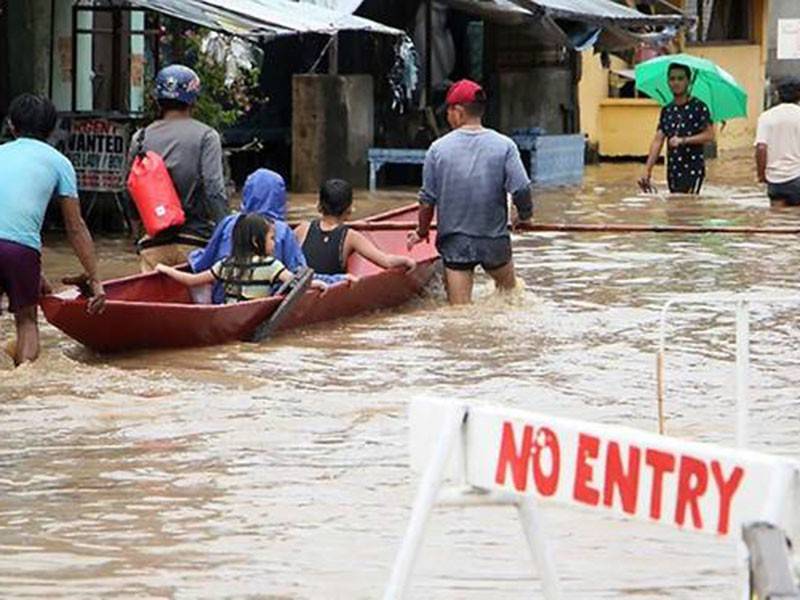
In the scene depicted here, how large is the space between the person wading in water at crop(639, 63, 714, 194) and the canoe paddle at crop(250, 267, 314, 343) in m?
9.75

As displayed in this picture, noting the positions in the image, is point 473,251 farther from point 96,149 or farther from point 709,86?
point 709,86

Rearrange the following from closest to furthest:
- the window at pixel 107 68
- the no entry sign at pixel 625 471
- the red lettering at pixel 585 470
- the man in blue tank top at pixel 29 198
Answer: the no entry sign at pixel 625 471
the red lettering at pixel 585 470
the man in blue tank top at pixel 29 198
the window at pixel 107 68

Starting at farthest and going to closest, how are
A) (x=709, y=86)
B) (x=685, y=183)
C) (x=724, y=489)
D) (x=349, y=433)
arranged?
(x=709, y=86), (x=685, y=183), (x=349, y=433), (x=724, y=489)

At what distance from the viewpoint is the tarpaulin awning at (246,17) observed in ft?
51.5

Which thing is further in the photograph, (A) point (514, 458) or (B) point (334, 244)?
(B) point (334, 244)

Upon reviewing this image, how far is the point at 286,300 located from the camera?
11.4 metres

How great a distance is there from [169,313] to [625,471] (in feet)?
23.0

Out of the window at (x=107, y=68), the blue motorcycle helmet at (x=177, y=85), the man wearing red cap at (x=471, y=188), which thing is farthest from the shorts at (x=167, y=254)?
the window at (x=107, y=68)

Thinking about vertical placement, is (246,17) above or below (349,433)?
above

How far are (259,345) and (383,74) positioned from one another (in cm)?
1355

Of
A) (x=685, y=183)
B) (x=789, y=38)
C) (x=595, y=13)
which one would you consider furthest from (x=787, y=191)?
(x=789, y=38)

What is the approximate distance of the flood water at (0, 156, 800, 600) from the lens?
667 centimetres

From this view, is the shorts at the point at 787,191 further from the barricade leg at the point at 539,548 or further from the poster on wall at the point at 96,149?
the barricade leg at the point at 539,548

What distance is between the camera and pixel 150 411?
31.7ft
